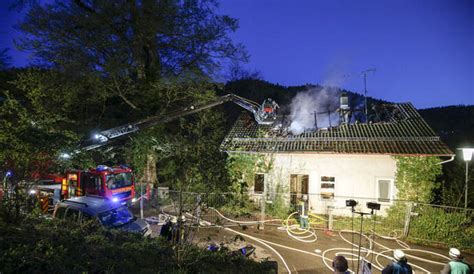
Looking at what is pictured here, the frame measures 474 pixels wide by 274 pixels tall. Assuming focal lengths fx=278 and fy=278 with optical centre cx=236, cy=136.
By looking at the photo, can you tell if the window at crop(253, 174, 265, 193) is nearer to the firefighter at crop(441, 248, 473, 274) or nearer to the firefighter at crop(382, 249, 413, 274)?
the firefighter at crop(382, 249, 413, 274)

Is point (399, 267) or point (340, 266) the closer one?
point (340, 266)

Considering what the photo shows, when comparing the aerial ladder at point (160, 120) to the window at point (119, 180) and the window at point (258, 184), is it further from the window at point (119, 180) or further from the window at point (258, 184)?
the window at point (258, 184)

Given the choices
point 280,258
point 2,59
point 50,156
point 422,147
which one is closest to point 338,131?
point 422,147

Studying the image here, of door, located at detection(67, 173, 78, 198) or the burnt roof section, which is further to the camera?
door, located at detection(67, 173, 78, 198)

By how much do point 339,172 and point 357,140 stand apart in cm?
202

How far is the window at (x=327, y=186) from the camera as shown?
568 inches

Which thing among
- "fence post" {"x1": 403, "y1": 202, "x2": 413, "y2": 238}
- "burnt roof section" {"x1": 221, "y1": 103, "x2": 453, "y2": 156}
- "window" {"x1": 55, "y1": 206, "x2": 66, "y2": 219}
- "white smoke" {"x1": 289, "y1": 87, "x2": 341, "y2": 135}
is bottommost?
"fence post" {"x1": 403, "y1": 202, "x2": 413, "y2": 238}

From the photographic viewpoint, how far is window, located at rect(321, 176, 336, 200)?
14.4 metres

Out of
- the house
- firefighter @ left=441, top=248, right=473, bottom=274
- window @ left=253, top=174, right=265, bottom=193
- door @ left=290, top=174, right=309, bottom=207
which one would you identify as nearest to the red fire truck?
the house

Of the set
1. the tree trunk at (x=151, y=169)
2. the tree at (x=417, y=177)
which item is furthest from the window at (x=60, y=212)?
the tree at (x=417, y=177)

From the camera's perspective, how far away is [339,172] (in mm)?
14219

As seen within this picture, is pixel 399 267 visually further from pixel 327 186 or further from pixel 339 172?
pixel 327 186

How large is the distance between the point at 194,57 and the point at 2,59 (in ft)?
78.5

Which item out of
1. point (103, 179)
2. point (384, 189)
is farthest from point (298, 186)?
point (103, 179)
